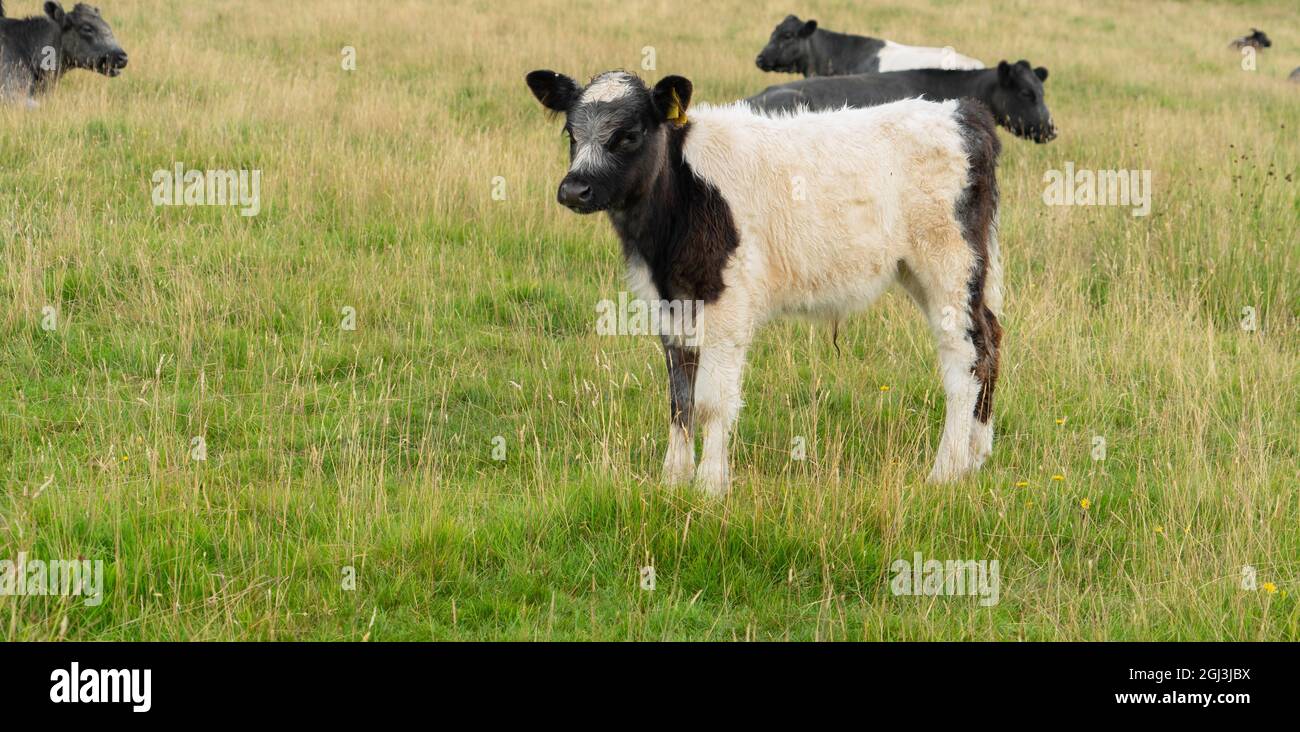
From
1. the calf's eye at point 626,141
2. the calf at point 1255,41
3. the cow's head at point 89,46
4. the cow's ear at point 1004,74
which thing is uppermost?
the calf at point 1255,41

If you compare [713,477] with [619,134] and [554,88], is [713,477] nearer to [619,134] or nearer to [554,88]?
[619,134]

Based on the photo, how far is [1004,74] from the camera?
43.0 feet

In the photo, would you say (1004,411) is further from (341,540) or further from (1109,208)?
(1109,208)

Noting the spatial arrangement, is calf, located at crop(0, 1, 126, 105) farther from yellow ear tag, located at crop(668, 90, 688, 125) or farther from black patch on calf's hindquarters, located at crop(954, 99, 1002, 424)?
black patch on calf's hindquarters, located at crop(954, 99, 1002, 424)

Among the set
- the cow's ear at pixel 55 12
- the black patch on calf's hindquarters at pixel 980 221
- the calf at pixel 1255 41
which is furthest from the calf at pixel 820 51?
the calf at pixel 1255 41

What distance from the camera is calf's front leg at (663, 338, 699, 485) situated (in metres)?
5.65

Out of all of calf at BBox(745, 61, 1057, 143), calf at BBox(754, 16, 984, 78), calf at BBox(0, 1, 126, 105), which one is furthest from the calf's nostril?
calf at BBox(754, 16, 984, 78)

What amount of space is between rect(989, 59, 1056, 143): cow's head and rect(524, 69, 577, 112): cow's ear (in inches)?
341

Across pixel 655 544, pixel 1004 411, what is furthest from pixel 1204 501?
pixel 655 544

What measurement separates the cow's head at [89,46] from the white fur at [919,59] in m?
9.28

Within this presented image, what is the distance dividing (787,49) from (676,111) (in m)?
Result: 11.9

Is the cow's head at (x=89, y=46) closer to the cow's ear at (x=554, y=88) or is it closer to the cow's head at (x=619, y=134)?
the cow's ear at (x=554, y=88)

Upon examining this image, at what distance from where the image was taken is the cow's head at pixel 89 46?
13.0 m
